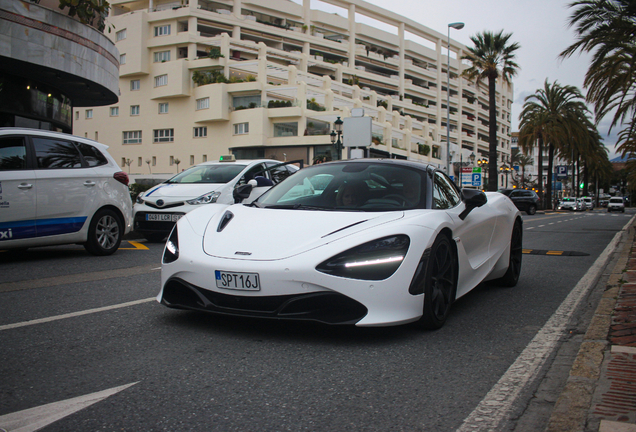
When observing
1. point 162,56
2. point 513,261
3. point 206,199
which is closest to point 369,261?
point 513,261

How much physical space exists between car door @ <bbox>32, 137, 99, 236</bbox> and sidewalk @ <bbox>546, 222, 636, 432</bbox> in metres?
6.46

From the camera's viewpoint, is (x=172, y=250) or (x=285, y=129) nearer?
(x=172, y=250)

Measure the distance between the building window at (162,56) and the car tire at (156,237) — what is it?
50374 millimetres

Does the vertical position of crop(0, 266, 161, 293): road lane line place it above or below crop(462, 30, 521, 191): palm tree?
below

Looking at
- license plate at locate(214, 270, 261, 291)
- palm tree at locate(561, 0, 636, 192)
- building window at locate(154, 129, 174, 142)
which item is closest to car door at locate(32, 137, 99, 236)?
license plate at locate(214, 270, 261, 291)

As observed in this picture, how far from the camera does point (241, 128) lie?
177ft

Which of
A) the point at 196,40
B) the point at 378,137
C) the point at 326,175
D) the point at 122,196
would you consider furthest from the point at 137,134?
the point at 326,175

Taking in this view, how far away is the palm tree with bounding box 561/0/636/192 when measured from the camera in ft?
51.8

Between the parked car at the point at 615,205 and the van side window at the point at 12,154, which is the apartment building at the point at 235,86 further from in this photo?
the van side window at the point at 12,154

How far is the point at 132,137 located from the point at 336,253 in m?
60.9

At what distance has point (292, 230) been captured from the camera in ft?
12.6

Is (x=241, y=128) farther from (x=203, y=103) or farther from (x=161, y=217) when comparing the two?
(x=161, y=217)

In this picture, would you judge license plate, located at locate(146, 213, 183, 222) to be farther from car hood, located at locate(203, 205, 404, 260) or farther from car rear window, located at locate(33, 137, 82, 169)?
car hood, located at locate(203, 205, 404, 260)

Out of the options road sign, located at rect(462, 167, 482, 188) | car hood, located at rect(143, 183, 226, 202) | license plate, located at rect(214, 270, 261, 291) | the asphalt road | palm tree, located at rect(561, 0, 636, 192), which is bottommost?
the asphalt road
